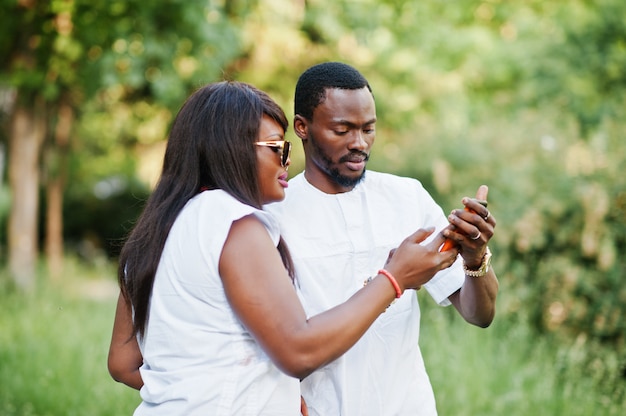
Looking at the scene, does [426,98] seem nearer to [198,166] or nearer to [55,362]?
[55,362]

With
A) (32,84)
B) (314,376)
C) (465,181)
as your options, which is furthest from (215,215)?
(32,84)

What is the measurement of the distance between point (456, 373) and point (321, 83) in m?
3.40

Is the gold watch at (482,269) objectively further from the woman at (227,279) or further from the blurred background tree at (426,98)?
the blurred background tree at (426,98)

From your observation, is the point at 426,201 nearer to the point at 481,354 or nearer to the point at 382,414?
the point at 382,414

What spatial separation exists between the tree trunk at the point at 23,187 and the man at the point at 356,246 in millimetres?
8652

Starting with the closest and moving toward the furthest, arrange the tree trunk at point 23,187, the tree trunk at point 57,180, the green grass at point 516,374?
the green grass at point 516,374, the tree trunk at point 23,187, the tree trunk at point 57,180

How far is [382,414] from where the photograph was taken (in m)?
2.67

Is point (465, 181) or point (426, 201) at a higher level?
point (426, 201)

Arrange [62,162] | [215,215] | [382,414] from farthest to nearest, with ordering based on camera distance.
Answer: [62,162] < [382,414] < [215,215]

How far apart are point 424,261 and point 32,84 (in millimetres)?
8107

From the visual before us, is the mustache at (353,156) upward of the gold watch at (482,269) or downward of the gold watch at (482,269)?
upward

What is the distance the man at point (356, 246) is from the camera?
268 centimetres

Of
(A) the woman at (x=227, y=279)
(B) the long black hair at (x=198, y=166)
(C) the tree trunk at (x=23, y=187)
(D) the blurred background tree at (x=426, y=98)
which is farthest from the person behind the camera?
(C) the tree trunk at (x=23, y=187)

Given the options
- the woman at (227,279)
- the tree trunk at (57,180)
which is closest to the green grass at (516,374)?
the woman at (227,279)
